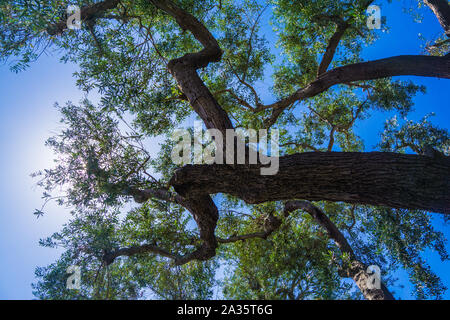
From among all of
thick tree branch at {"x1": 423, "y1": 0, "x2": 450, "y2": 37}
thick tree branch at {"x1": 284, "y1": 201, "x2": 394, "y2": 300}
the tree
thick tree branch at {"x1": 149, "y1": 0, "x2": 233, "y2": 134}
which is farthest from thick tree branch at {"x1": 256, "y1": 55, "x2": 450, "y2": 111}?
thick tree branch at {"x1": 284, "y1": 201, "x2": 394, "y2": 300}

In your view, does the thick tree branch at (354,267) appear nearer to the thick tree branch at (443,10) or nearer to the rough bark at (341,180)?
the rough bark at (341,180)

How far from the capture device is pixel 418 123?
6.71 m

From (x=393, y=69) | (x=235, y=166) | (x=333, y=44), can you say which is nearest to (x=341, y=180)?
(x=235, y=166)

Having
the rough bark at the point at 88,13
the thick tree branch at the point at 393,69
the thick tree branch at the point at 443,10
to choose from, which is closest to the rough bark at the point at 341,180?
the thick tree branch at the point at 393,69

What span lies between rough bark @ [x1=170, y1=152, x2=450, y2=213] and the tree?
2cm

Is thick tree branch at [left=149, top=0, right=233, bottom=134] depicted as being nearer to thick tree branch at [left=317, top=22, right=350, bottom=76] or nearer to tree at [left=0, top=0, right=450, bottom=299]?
tree at [left=0, top=0, right=450, bottom=299]

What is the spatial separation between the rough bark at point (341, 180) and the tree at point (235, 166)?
0.06ft

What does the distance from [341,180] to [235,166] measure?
1.57m

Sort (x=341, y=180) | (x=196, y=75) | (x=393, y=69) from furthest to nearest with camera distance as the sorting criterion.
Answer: (x=196, y=75) → (x=393, y=69) → (x=341, y=180)

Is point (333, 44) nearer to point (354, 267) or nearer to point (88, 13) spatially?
point (354, 267)

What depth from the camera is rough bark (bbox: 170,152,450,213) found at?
10.5ft

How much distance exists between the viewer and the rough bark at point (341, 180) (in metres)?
3.21

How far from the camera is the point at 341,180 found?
3475 mm

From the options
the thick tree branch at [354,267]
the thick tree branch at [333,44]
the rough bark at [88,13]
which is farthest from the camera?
the thick tree branch at [333,44]
